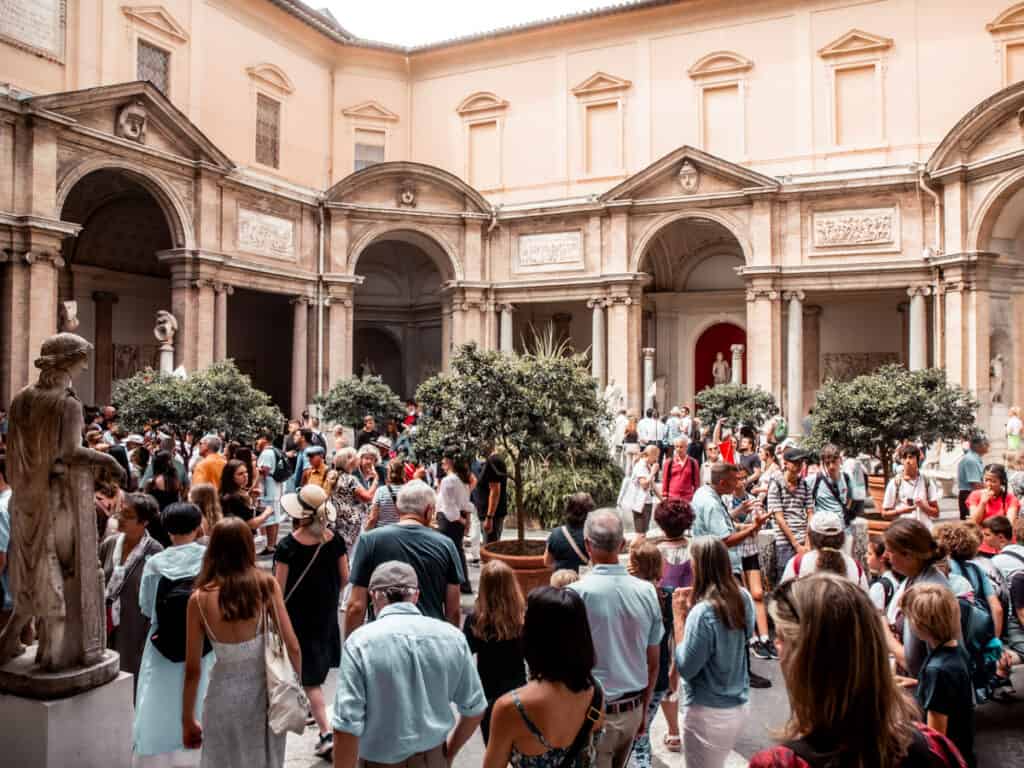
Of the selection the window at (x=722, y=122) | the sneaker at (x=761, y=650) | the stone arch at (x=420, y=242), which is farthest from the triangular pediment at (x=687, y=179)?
the sneaker at (x=761, y=650)

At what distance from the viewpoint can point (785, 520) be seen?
23.8ft

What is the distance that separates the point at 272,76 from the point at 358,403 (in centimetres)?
1243

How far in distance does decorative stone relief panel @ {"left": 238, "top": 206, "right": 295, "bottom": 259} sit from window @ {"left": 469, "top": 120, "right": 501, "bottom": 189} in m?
7.26

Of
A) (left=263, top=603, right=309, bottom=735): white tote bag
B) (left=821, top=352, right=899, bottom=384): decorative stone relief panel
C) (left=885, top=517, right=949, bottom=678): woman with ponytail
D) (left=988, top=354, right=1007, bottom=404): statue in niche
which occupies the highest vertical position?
(left=821, top=352, right=899, bottom=384): decorative stone relief panel

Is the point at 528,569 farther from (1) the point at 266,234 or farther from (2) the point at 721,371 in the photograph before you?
(2) the point at 721,371

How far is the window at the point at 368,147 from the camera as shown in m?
28.2

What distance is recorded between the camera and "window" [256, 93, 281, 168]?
81.5 ft

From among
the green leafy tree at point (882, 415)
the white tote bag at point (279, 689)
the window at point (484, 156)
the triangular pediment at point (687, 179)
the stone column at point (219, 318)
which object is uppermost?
the window at point (484, 156)

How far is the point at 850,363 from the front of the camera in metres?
26.2

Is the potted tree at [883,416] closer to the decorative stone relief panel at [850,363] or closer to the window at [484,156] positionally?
the decorative stone relief panel at [850,363]

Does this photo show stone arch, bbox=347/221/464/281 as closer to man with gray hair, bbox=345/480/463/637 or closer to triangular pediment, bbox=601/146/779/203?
triangular pediment, bbox=601/146/779/203

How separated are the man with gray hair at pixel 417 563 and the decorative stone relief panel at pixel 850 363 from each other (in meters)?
23.6

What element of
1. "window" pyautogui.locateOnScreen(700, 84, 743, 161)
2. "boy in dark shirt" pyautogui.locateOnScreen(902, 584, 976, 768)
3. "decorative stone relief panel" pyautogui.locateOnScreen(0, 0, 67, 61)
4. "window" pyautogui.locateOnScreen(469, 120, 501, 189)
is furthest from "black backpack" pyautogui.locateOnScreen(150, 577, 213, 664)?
"window" pyautogui.locateOnScreen(469, 120, 501, 189)

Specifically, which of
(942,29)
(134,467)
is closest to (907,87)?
(942,29)
